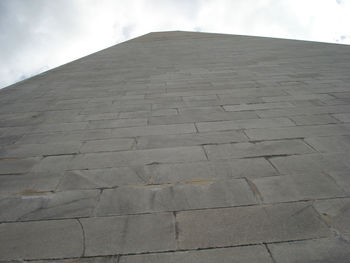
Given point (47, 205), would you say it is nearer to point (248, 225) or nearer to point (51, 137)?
point (51, 137)

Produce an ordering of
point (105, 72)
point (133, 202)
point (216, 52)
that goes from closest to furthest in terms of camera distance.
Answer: point (133, 202) < point (105, 72) < point (216, 52)

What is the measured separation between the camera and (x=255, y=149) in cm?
214

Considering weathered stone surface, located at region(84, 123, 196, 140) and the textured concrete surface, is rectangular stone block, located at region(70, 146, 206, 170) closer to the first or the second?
the textured concrete surface

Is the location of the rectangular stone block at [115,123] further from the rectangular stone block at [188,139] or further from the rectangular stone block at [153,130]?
the rectangular stone block at [188,139]

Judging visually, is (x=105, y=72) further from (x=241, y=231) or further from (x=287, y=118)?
(x=241, y=231)

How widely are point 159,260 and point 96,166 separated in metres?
1.15

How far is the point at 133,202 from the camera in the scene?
156cm

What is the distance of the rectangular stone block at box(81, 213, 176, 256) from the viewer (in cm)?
124

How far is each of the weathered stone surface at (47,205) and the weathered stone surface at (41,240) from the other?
0.20 ft

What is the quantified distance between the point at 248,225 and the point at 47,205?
4.86ft

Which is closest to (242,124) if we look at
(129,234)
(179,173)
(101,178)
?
(179,173)

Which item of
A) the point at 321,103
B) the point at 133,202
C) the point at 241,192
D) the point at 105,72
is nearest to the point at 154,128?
the point at 133,202

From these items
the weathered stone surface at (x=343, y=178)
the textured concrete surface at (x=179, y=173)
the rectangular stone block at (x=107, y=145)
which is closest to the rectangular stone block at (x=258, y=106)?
Result: the textured concrete surface at (x=179, y=173)

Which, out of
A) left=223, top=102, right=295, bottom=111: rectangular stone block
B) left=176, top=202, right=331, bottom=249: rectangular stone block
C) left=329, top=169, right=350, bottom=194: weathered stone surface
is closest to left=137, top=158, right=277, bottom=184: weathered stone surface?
left=176, top=202, right=331, bottom=249: rectangular stone block
